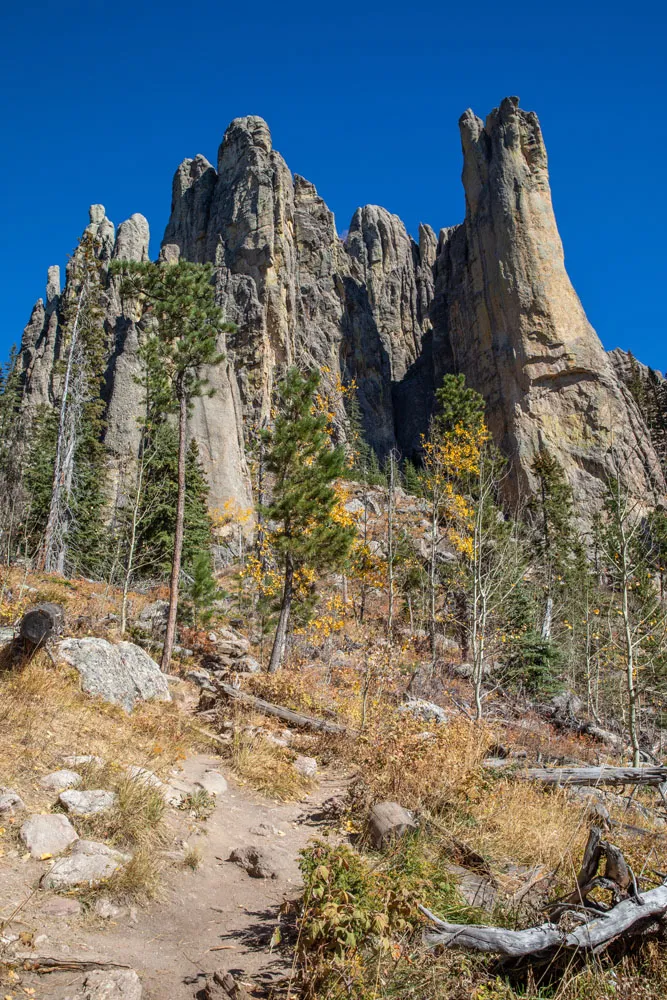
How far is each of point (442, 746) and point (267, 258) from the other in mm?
49696

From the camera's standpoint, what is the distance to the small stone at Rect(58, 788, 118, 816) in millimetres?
5051

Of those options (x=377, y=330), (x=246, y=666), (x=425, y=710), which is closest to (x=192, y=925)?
(x=425, y=710)

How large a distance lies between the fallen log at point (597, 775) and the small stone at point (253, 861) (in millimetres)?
3164

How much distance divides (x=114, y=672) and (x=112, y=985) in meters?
6.26

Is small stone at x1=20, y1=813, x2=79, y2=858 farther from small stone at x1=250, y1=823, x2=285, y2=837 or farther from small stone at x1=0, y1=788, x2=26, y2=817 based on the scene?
small stone at x1=250, y1=823, x2=285, y2=837

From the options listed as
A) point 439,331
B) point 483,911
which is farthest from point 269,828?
point 439,331

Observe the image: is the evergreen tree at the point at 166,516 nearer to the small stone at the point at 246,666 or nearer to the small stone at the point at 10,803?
the small stone at the point at 246,666

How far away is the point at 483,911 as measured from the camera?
13.8 feet

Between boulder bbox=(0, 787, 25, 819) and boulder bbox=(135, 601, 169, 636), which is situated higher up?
boulder bbox=(135, 601, 169, 636)

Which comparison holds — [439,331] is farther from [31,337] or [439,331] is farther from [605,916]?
[605,916]

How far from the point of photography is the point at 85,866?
14.3ft

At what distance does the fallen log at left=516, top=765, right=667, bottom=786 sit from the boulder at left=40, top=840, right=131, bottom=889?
4.56m

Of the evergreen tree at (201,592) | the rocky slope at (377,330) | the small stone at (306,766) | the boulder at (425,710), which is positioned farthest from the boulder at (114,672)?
the rocky slope at (377,330)

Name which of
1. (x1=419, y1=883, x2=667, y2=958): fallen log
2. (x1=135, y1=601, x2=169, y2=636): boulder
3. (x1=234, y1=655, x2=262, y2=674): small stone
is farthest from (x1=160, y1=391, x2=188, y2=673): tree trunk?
(x1=419, y1=883, x2=667, y2=958): fallen log
